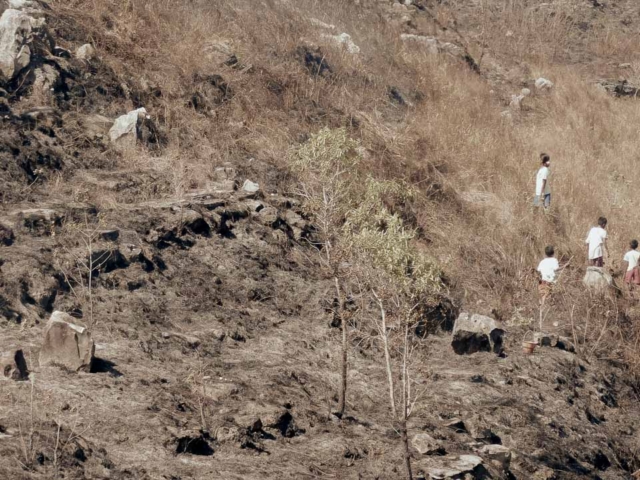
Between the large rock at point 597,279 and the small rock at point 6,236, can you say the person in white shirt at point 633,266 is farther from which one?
the small rock at point 6,236

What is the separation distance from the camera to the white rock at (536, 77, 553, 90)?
19.6 meters

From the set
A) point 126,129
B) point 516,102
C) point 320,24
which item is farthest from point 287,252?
point 516,102

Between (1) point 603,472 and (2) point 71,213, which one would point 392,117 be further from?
(1) point 603,472

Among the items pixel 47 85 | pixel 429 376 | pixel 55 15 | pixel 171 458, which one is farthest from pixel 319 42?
pixel 171 458

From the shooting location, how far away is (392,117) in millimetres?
15727

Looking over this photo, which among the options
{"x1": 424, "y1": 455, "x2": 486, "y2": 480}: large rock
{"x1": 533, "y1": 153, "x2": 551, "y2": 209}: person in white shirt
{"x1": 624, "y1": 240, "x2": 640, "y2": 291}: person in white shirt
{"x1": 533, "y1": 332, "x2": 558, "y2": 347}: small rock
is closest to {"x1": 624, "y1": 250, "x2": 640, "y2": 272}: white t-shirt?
{"x1": 624, "y1": 240, "x2": 640, "y2": 291}: person in white shirt

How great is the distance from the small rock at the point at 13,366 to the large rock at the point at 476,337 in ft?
15.9

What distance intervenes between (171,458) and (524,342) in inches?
204

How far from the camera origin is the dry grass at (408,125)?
12359 mm

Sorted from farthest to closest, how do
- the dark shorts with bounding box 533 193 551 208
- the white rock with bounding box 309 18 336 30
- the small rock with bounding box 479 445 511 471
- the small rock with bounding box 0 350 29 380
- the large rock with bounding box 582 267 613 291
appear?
the white rock with bounding box 309 18 336 30
the dark shorts with bounding box 533 193 551 208
the large rock with bounding box 582 267 613 291
the small rock with bounding box 479 445 511 471
the small rock with bounding box 0 350 29 380

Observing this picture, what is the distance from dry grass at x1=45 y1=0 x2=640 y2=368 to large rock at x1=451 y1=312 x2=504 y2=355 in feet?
3.50

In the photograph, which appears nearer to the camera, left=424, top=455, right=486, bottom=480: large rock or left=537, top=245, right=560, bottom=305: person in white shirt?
left=424, top=455, right=486, bottom=480: large rock

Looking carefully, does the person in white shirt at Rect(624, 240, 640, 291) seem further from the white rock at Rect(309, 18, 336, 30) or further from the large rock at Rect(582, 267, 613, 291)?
the white rock at Rect(309, 18, 336, 30)

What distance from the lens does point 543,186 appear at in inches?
539
